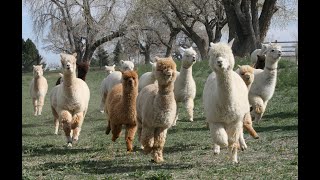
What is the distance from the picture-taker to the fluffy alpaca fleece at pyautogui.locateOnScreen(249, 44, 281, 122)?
1122cm

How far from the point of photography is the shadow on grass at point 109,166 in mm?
7090

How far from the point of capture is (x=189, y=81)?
1313 centimetres

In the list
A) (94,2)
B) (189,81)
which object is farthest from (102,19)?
(189,81)

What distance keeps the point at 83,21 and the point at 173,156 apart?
106 feet

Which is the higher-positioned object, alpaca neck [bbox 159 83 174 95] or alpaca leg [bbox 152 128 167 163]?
alpaca neck [bbox 159 83 174 95]

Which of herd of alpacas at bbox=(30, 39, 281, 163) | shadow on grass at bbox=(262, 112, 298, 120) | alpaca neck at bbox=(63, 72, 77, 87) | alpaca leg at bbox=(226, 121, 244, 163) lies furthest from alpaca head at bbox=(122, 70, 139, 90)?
shadow on grass at bbox=(262, 112, 298, 120)

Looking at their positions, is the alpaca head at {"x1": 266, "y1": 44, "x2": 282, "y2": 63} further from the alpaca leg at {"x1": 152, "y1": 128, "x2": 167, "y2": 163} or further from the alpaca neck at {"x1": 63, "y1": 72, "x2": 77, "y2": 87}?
the alpaca leg at {"x1": 152, "y1": 128, "x2": 167, "y2": 163}

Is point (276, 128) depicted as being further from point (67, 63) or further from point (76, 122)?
point (67, 63)

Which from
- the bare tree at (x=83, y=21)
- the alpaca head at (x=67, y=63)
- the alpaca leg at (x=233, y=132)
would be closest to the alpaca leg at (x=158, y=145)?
the alpaca leg at (x=233, y=132)

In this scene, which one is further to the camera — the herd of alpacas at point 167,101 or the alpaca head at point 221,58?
the herd of alpacas at point 167,101

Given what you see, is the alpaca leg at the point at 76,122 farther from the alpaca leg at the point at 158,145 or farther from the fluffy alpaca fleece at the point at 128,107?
the alpaca leg at the point at 158,145

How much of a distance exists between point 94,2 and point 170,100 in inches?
1336

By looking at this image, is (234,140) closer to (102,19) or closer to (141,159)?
(141,159)

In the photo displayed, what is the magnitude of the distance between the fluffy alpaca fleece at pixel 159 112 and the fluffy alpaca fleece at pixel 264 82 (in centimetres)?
397
